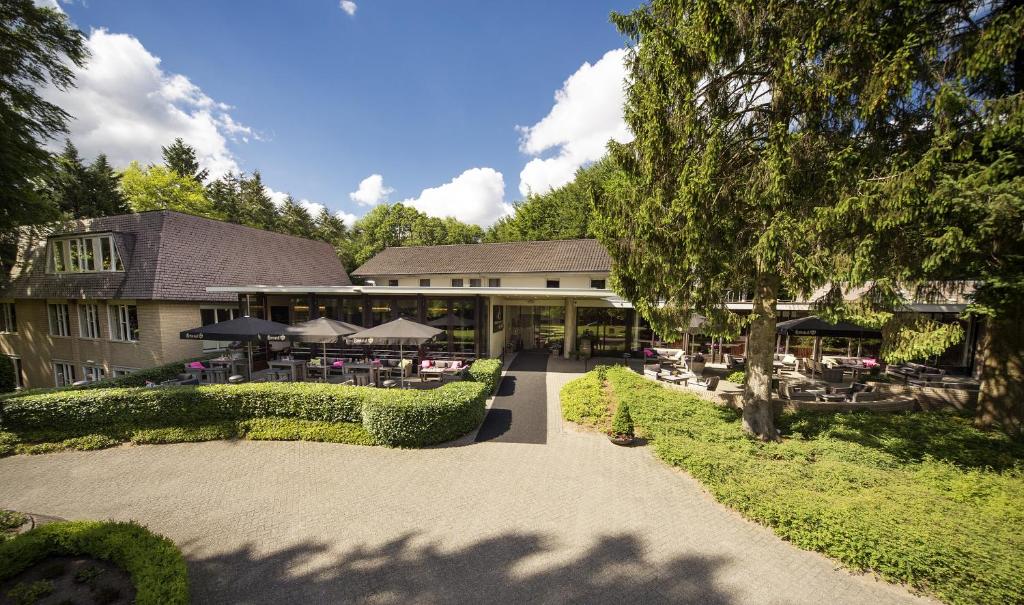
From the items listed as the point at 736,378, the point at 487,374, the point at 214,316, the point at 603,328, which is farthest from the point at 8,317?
the point at 736,378

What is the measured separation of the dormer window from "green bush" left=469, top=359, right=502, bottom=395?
1791 cm

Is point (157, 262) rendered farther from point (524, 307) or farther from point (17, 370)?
point (524, 307)

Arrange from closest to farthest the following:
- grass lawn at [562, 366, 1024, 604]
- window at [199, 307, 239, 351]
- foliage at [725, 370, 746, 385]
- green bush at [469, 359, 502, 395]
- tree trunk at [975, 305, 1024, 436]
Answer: grass lawn at [562, 366, 1024, 604]
tree trunk at [975, 305, 1024, 436]
green bush at [469, 359, 502, 395]
foliage at [725, 370, 746, 385]
window at [199, 307, 239, 351]

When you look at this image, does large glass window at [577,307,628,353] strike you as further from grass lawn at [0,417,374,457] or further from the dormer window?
the dormer window

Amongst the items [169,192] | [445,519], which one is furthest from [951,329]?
[169,192]

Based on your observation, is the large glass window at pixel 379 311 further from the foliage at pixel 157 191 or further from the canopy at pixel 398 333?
the foliage at pixel 157 191

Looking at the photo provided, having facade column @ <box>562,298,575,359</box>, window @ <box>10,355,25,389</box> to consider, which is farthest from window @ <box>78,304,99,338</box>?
facade column @ <box>562,298,575,359</box>

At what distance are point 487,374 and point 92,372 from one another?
71.3ft

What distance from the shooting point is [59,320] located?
18.2 meters

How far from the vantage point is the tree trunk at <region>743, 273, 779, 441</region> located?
8.52 m

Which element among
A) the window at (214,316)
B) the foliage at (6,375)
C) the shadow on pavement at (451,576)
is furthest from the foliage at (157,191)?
the shadow on pavement at (451,576)

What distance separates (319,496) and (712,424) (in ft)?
32.2

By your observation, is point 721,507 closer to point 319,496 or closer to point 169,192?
point 319,496

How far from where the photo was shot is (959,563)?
4.26 m
